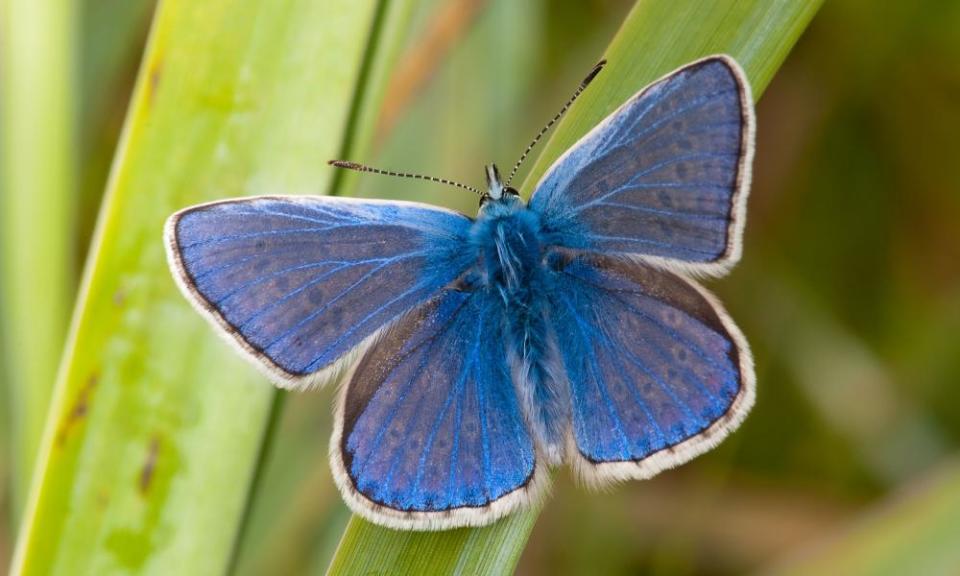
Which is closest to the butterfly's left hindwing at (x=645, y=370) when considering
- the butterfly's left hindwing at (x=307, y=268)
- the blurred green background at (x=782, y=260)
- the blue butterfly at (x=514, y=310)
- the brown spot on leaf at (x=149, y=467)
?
the blue butterfly at (x=514, y=310)

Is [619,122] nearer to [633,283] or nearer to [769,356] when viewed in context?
[633,283]

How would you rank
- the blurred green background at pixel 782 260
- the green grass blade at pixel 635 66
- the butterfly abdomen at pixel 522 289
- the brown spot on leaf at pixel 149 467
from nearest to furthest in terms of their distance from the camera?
the green grass blade at pixel 635 66 → the brown spot on leaf at pixel 149 467 → the butterfly abdomen at pixel 522 289 → the blurred green background at pixel 782 260

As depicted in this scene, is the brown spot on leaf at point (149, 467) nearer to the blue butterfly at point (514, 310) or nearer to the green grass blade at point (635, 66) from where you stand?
the blue butterfly at point (514, 310)

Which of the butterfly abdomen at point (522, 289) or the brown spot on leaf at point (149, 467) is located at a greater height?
the butterfly abdomen at point (522, 289)

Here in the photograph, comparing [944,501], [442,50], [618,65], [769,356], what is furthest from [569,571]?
[618,65]

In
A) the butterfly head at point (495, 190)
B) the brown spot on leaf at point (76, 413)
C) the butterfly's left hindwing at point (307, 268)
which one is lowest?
the brown spot on leaf at point (76, 413)

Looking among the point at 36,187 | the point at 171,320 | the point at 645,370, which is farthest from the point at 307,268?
the point at 645,370

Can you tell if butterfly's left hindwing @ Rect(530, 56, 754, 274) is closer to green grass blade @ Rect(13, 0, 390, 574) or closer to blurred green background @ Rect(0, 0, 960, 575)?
green grass blade @ Rect(13, 0, 390, 574)
